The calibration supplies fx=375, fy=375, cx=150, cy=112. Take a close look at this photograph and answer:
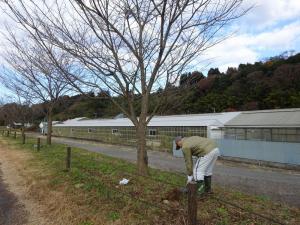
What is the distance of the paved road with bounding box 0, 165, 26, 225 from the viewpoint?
22.6ft

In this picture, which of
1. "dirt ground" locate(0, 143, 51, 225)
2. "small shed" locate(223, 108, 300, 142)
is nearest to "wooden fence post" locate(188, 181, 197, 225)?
"dirt ground" locate(0, 143, 51, 225)

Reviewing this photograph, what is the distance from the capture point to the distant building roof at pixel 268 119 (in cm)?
2367

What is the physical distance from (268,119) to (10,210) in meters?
21.0

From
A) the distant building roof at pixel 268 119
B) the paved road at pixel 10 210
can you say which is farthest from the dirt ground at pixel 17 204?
the distant building roof at pixel 268 119

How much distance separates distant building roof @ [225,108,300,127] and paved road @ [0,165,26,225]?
18363 mm

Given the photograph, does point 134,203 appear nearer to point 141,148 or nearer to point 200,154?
point 200,154

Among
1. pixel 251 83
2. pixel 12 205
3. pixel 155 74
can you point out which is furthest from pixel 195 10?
pixel 251 83

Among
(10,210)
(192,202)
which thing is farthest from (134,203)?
(10,210)

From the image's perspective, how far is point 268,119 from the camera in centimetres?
2548

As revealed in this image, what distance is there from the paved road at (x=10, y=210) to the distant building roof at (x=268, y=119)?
1836cm

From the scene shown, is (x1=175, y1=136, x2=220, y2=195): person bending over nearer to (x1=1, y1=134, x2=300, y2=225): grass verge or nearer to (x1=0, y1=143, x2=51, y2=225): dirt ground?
(x1=1, y1=134, x2=300, y2=225): grass verge

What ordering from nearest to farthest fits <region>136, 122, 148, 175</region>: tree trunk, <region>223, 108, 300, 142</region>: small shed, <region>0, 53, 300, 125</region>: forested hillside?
<region>136, 122, 148, 175</region>: tree trunk
<region>223, 108, 300, 142</region>: small shed
<region>0, 53, 300, 125</region>: forested hillside

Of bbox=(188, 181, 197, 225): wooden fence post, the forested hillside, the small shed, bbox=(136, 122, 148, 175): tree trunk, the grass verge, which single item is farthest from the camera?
the forested hillside

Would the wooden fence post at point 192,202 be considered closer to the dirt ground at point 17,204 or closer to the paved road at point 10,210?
the dirt ground at point 17,204
